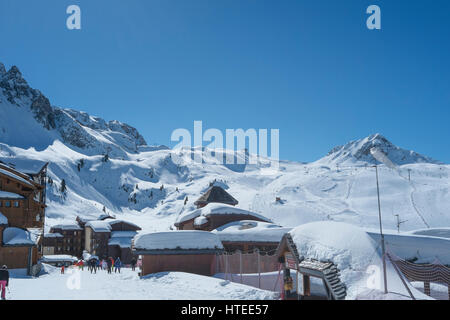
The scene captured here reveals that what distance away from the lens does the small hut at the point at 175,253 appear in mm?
27250

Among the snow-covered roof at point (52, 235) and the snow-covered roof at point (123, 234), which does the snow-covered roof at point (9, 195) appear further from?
the snow-covered roof at point (52, 235)

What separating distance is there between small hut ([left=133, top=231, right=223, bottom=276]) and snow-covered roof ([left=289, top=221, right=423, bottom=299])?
13.2 metres

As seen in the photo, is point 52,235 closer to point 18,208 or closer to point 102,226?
point 102,226

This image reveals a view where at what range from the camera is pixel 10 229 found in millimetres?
33562

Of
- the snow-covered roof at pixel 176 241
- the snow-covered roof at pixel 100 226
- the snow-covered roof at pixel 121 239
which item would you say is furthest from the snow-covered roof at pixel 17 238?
the snow-covered roof at pixel 100 226

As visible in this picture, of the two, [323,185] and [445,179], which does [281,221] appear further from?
[445,179]

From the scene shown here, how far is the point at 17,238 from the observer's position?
32.7m

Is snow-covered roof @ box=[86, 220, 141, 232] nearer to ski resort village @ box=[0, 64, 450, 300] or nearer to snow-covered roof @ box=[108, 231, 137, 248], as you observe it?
ski resort village @ box=[0, 64, 450, 300]

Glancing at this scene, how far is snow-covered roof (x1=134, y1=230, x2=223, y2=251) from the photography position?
27.3m

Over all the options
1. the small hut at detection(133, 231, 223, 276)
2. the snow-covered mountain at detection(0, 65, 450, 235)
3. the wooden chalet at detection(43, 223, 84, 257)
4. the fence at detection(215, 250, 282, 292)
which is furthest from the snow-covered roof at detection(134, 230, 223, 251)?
the wooden chalet at detection(43, 223, 84, 257)

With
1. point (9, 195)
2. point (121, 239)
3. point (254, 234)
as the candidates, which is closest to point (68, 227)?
point (121, 239)

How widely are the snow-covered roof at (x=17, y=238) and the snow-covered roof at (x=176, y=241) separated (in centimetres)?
1158
